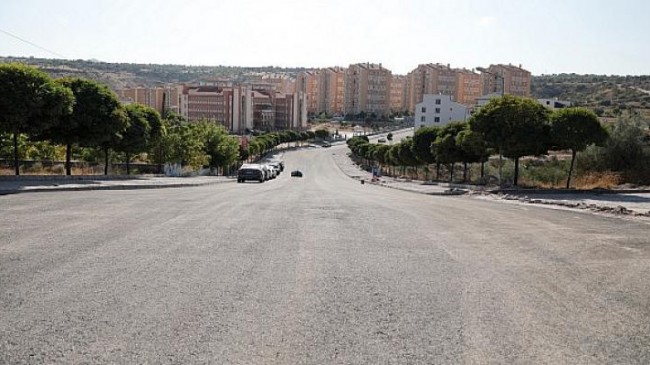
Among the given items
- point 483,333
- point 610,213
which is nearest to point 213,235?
point 483,333

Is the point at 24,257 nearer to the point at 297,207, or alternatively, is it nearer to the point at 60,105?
the point at 297,207

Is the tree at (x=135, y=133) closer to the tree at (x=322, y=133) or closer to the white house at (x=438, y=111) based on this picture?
the white house at (x=438, y=111)

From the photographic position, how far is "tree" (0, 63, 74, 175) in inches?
1078

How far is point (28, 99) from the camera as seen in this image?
27.8 m

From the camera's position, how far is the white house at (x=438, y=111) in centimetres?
13800

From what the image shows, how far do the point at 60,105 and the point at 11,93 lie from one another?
8.37 feet

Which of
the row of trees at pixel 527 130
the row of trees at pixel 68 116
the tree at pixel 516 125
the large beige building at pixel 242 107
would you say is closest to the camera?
the row of trees at pixel 68 116

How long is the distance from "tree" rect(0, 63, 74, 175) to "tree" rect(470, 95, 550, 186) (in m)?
22.6

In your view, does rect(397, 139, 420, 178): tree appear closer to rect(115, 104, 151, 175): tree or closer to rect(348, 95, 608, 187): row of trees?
rect(348, 95, 608, 187): row of trees

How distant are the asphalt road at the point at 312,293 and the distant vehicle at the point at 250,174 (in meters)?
38.3

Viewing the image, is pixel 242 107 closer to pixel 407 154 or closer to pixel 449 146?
pixel 407 154

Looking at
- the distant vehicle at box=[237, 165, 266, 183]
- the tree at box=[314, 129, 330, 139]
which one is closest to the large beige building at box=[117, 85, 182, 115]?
the tree at box=[314, 129, 330, 139]

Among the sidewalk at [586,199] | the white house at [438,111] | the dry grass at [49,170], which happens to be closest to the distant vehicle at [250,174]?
the dry grass at [49,170]

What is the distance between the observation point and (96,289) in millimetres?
7566
